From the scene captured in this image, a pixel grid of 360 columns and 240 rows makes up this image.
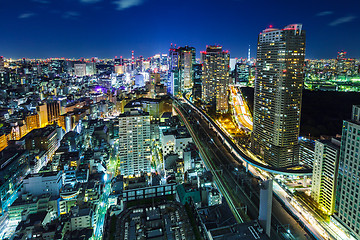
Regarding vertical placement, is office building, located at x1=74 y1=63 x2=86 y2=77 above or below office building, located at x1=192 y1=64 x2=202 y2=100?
above

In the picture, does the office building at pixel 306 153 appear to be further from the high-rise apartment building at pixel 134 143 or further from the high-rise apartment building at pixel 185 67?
the high-rise apartment building at pixel 185 67

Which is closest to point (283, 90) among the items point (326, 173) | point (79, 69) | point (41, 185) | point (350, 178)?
point (326, 173)

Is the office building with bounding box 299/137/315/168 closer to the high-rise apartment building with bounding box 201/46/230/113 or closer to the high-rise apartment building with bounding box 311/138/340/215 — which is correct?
the high-rise apartment building with bounding box 311/138/340/215

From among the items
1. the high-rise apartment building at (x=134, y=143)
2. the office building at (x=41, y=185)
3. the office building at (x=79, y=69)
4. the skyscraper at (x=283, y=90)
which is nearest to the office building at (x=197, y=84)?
the skyscraper at (x=283, y=90)

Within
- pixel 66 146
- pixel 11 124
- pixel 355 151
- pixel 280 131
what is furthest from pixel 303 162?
pixel 11 124

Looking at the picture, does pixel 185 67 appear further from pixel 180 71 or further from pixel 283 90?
pixel 283 90

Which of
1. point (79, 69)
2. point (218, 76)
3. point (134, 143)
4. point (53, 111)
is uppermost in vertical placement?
point (79, 69)

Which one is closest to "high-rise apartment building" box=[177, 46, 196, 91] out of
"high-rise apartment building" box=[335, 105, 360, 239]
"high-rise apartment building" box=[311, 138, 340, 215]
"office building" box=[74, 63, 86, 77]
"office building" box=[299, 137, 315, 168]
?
"office building" box=[74, 63, 86, 77]
